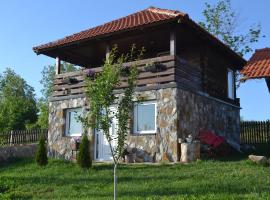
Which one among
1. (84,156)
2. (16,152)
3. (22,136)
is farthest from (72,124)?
(22,136)

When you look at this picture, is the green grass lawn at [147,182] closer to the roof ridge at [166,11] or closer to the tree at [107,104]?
the tree at [107,104]

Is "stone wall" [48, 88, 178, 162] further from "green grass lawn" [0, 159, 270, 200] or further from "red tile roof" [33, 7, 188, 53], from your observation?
"red tile roof" [33, 7, 188, 53]

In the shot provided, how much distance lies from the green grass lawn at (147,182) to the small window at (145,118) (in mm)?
2093

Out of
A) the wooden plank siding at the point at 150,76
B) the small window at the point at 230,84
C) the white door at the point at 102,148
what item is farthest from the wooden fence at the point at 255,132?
the white door at the point at 102,148

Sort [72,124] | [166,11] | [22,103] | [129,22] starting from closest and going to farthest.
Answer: [166,11], [129,22], [72,124], [22,103]

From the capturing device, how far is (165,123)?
15.1 meters

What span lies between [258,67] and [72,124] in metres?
8.18

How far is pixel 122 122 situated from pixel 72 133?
9293 millimetres

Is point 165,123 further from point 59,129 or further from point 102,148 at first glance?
point 59,129

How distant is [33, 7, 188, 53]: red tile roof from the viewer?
1530cm

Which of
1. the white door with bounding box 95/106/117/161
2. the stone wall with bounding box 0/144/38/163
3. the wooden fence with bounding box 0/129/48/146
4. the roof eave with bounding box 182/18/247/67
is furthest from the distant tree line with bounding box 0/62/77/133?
the roof eave with bounding box 182/18/247/67

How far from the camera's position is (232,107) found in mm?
20531

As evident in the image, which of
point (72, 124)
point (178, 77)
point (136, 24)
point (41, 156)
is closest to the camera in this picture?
point (41, 156)

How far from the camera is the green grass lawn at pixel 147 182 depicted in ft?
30.8
